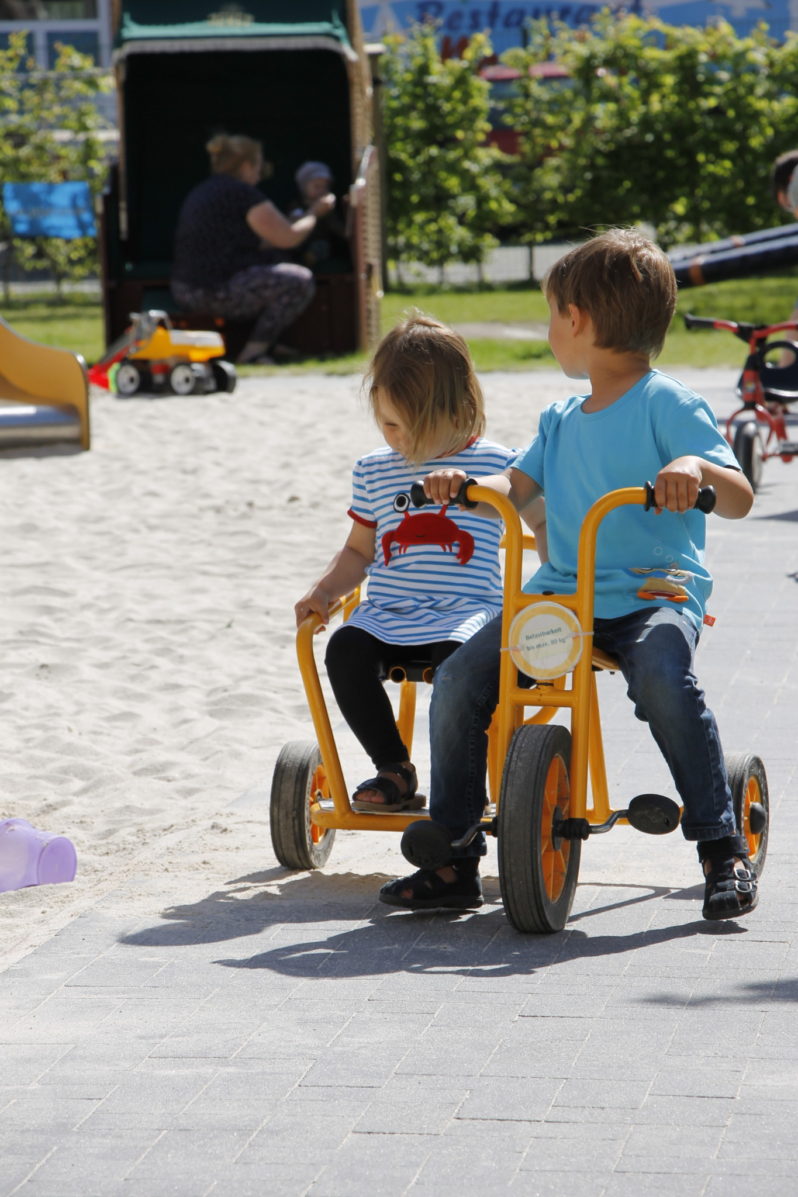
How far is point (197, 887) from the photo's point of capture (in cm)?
388

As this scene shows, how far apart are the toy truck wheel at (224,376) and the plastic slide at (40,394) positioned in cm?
197

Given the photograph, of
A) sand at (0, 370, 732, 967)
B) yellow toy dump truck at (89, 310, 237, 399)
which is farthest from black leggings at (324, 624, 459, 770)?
yellow toy dump truck at (89, 310, 237, 399)

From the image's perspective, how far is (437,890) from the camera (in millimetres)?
3553

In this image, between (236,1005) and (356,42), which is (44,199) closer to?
(356,42)

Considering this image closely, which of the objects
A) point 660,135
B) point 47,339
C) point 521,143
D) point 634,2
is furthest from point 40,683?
point 634,2

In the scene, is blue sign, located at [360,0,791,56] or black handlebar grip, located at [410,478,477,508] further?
blue sign, located at [360,0,791,56]

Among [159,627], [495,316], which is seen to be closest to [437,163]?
[495,316]

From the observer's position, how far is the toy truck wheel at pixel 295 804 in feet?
12.5

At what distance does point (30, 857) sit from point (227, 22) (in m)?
12.5

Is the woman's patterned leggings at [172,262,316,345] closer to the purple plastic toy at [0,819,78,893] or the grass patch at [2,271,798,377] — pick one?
the grass patch at [2,271,798,377]

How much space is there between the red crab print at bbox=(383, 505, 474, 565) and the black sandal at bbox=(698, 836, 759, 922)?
0.84m

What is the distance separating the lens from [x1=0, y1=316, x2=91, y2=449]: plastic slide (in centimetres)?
1091

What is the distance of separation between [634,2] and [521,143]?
43.4 feet

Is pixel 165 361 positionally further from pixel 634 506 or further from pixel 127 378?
pixel 634 506
